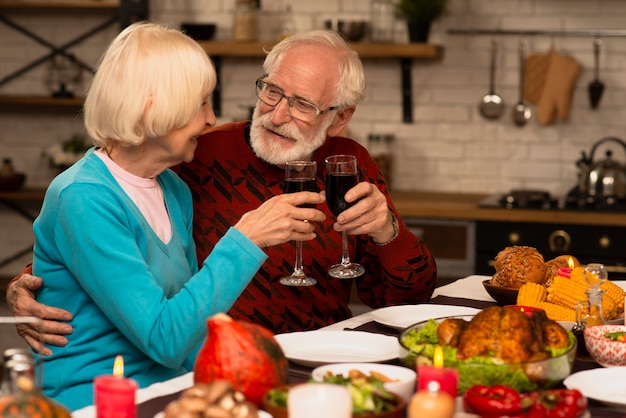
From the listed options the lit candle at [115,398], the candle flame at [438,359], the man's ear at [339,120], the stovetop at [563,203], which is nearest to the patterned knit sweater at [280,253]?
the man's ear at [339,120]

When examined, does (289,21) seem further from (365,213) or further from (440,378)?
(440,378)

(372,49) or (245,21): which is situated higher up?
(245,21)

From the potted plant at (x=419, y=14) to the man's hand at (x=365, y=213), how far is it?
8.09ft

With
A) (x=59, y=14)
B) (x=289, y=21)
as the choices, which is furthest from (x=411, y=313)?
(x=59, y=14)

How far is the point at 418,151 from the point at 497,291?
268cm

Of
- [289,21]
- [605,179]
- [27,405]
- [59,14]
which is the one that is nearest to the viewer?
[27,405]

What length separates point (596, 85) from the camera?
453 centimetres

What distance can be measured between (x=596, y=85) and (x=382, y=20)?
1056 mm

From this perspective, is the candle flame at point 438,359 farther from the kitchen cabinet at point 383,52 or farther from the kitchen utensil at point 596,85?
the kitchen utensil at point 596,85

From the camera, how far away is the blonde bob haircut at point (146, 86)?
188 centimetres

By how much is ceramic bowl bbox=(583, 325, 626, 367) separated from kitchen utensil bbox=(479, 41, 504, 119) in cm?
303

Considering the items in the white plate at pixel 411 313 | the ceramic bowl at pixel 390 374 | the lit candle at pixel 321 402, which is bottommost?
the white plate at pixel 411 313

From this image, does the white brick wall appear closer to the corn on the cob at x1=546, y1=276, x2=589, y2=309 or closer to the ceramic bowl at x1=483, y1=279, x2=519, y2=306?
the ceramic bowl at x1=483, y1=279, x2=519, y2=306

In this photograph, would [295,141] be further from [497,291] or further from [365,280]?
[497,291]
